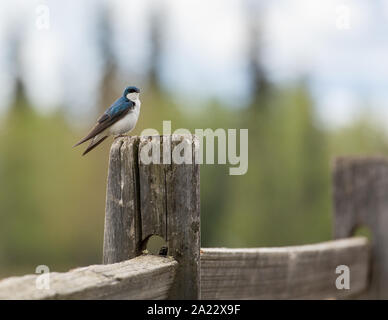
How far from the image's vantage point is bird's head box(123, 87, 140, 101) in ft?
10.1

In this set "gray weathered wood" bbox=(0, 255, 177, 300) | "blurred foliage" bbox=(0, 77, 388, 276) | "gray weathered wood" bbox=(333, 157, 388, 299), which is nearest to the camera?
"gray weathered wood" bbox=(0, 255, 177, 300)

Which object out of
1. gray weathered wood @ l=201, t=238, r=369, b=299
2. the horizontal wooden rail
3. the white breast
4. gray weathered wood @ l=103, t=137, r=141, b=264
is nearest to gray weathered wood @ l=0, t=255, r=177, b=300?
the horizontal wooden rail

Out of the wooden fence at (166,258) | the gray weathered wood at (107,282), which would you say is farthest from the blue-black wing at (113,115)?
the gray weathered wood at (107,282)

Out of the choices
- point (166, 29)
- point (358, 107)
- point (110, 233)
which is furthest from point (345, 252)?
point (166, 29)

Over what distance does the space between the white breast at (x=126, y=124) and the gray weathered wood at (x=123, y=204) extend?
919mm

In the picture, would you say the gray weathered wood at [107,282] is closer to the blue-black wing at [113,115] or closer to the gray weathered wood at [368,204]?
the blue-black wing at [113,115]

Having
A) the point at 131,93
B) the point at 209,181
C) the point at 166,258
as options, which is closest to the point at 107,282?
the point at 166,258

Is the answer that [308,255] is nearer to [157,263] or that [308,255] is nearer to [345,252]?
[345,252]

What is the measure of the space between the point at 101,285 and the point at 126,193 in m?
0.53

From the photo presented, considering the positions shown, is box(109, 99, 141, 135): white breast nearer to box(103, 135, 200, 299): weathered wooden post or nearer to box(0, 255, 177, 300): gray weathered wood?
box(103, 135, 200, 299): weathered wooden post

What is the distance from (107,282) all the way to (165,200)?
469 mm

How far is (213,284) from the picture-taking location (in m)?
2.41

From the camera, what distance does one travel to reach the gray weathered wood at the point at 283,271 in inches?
95.0

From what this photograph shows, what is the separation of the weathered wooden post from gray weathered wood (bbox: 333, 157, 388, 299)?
2.17 metres
